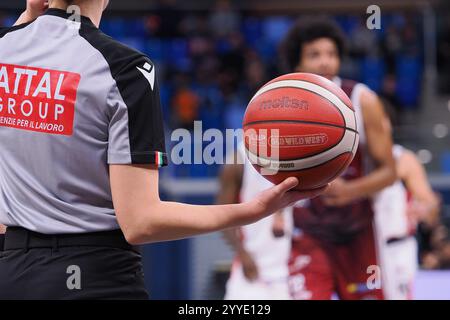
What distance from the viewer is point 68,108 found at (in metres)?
2.21

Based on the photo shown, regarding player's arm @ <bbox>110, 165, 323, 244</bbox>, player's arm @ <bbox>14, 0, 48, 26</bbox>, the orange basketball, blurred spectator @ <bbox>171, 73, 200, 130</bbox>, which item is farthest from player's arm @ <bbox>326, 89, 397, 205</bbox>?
blurred spectator @ <bbox>171, 73, 200, 130</bbox>

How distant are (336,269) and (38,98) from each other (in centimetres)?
288

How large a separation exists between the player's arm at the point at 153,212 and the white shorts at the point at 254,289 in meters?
2.62

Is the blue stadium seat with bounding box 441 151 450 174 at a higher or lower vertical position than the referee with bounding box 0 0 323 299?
higher

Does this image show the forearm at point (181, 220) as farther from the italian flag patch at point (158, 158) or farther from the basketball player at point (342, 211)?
the basketball player at point (342, 211)

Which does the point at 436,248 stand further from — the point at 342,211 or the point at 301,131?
the point at 301,131

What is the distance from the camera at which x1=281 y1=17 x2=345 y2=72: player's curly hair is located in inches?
195

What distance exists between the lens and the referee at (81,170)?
2.19 m

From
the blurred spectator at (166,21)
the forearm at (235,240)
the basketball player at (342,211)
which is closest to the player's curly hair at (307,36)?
the basketball player at (342,211)

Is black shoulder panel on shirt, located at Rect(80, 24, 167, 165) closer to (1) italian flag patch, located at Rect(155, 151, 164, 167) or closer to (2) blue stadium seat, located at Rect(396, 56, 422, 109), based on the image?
(1) italian flag patch, located at Rect(155, 151, 164, 167)

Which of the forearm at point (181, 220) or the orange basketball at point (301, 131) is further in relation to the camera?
the orange basketball at point (301, 131)

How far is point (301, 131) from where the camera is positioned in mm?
2590

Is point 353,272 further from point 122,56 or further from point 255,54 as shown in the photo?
point 255,54

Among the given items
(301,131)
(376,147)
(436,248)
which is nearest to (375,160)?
(376,147)
